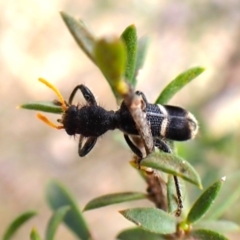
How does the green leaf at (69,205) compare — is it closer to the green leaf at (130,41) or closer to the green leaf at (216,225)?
the green leaf at (216,225)

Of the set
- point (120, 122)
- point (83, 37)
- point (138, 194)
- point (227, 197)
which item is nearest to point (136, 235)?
point (138, 194)

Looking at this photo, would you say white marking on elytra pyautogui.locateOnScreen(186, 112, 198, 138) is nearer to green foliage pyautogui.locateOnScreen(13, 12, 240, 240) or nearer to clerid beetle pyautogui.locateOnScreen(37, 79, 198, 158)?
clerid beetle pyautogui.locateOnScreen(37, 79, 198, 158)

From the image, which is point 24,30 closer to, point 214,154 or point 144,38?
point 214,154

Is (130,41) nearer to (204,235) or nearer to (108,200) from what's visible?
(108,200)

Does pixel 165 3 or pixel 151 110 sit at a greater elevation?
pixel 165 3

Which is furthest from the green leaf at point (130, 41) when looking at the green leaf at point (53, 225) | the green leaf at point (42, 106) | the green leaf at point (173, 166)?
the green leaf at point (53, 225)

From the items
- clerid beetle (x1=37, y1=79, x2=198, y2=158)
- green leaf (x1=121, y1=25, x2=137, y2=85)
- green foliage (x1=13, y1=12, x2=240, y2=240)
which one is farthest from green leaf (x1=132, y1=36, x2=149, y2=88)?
green leaf (x1=121, y1=25, x2=137, y2=85)

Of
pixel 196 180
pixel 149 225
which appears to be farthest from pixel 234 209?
pixel 196 180
